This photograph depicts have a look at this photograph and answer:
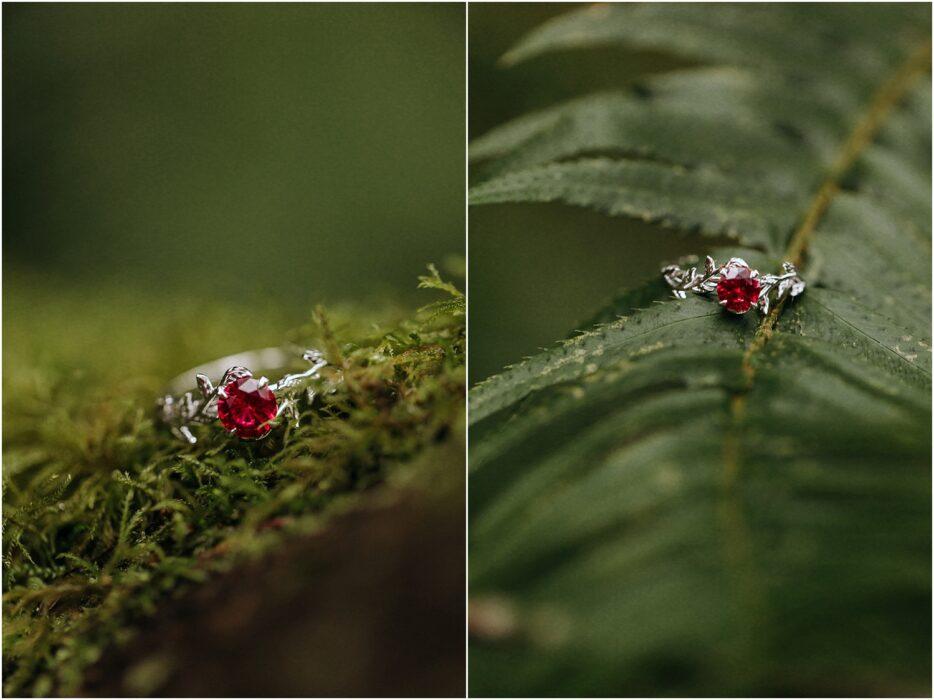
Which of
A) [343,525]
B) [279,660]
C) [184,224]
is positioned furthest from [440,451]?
[184,224]

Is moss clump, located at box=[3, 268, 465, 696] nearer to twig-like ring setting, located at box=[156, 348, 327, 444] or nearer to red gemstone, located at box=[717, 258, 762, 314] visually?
twig-like ring setting, located at box=[156, 348, 327, 444]

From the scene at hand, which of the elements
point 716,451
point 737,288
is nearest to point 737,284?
point 737,288

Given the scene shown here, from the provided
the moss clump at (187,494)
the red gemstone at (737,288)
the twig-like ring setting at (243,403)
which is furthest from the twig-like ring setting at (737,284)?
the twig-like ring setting at (243,403)

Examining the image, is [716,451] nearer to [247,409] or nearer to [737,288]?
[737,288]

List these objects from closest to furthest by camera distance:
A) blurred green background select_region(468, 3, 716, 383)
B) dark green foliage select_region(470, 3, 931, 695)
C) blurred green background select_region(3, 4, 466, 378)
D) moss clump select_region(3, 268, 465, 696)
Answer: dark green foliage select_region(470, 3, 931, 695)
moss clump select_region(3, 268, 465, 696)
blurred green background select_region(468, 3, 716, 383)
blurred green background select_region(3, 4, 466, 378)

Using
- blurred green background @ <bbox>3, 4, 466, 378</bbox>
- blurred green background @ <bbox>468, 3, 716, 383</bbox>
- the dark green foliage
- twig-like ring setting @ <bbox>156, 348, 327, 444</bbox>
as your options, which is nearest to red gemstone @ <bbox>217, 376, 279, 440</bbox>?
twig-like ring setting @ <bbox>156, 348, 327, 444</bbox>

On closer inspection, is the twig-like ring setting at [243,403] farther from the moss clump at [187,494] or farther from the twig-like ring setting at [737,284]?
the twig-like ring setting at [737,284]

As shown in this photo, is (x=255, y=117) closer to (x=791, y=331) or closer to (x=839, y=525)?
(x=791, y=331)

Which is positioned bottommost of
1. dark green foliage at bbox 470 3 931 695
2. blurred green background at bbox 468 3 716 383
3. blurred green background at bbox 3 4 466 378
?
dark green foliage at bbox 470 3 931 695
